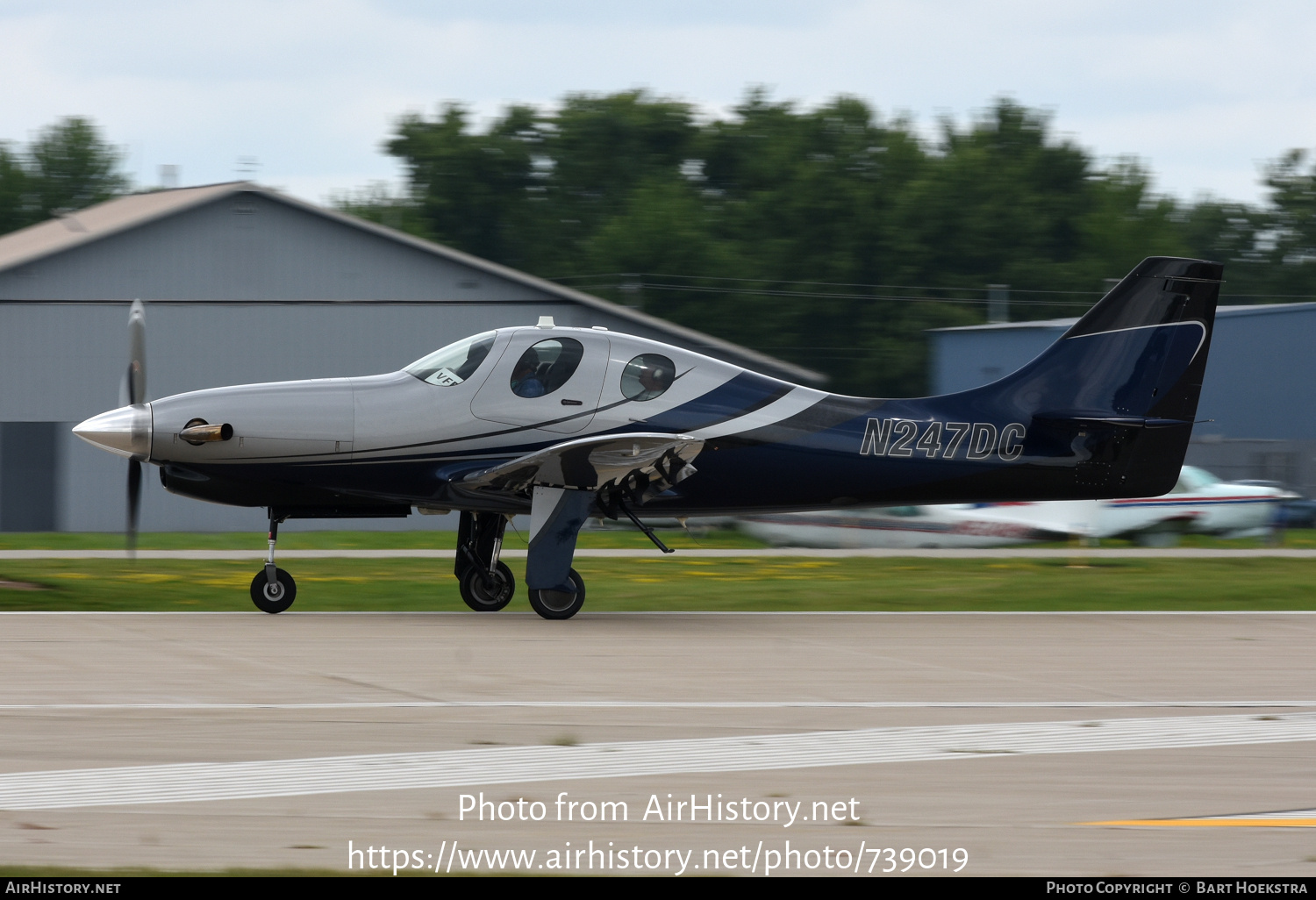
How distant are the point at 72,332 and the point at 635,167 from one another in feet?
142

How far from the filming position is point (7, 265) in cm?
3172

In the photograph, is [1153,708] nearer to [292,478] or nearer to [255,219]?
[292,478]

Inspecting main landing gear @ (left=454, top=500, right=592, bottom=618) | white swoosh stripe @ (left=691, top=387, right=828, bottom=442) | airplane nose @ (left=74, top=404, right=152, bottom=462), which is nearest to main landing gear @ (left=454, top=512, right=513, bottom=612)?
main landing gear @ (left=454, top=500, right=592, bottom=618)

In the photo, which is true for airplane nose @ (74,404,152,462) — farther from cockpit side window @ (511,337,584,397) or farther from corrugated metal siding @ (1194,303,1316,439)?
corrugated metal siding @ (1194,303,1316,439)

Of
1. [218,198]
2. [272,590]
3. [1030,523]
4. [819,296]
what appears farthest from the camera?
[819,296]

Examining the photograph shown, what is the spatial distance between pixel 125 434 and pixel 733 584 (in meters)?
7.94

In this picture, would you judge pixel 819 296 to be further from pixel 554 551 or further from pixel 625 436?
pixel 625 436

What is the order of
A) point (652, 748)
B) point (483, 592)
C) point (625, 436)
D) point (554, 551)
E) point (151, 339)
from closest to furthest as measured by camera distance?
1. point (652, 748)
2. point (625, 436)
3. point (554, 551)
4. point (483, 592)
5. point (151, 339)

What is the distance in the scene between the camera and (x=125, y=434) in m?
12.9

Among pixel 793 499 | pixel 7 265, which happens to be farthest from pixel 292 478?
pixel 7 265

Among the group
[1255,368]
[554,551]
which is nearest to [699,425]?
[554,551]

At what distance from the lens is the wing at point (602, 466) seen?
1301 cm

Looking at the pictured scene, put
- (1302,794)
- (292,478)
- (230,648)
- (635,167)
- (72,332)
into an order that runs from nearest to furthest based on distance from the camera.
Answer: (1302,794), (230,648), (292,478), (72,332), (635,167)

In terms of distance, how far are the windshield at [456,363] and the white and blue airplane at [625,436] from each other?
3 cm
